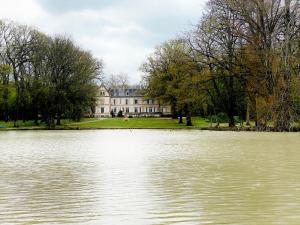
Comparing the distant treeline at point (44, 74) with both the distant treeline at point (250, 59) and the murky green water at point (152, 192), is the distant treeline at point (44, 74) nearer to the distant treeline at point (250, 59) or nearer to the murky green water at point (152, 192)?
the distant treeline at point (250, 59)

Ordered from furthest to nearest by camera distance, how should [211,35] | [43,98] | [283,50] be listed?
[43,98], [211,35], [283,50]

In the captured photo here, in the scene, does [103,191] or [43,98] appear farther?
[43,98]

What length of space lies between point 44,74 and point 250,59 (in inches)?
1045

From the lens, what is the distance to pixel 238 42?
4816 cm

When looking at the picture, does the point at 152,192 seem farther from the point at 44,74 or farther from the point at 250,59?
the point at 44,74

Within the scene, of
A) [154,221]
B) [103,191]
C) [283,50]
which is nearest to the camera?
[154,221]

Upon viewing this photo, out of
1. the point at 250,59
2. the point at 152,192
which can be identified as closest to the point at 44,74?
the point at 250,59

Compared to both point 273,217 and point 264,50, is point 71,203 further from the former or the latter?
point 264,50

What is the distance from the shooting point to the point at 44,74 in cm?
6069

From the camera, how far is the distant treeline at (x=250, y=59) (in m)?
40.5

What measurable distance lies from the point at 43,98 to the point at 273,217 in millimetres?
54393

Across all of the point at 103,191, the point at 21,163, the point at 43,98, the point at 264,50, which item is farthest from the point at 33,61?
the point at 103,191

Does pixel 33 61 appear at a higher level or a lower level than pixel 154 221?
higher

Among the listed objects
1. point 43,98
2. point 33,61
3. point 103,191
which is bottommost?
point 103,191
